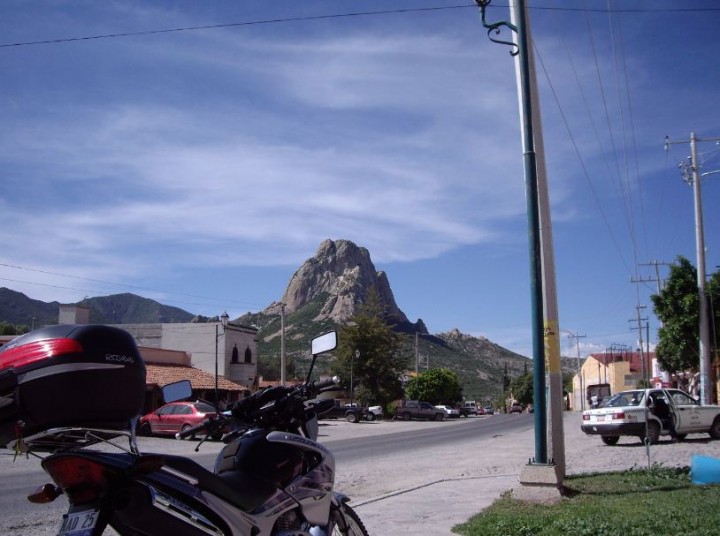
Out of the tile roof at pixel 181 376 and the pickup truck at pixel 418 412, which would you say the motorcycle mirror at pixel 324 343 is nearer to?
the tile roof at pixel 181 376

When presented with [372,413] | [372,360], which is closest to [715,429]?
[372,413]

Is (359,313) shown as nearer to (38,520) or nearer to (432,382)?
(432,382)

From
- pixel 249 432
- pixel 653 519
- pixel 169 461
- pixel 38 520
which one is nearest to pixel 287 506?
pixel 249 432

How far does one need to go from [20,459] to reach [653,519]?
53.8 feet

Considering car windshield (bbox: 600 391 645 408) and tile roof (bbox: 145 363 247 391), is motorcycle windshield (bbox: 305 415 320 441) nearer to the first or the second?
car windshield (bbox: 600 391 645 408)

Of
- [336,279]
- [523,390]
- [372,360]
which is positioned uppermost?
[336,279]

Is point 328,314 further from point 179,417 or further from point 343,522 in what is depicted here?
point 343,522

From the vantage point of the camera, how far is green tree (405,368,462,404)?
77.4 meters

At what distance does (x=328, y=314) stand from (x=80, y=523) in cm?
10549

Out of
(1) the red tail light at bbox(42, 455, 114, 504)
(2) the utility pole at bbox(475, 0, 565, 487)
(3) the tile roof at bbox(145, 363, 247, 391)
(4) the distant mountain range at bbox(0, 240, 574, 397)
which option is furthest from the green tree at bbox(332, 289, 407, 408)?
(1) the red tail light at bbox(42, 455, 114, 504)

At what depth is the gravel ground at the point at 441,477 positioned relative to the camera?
341 inches

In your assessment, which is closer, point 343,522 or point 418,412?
point 343,522

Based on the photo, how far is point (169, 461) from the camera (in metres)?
3.36

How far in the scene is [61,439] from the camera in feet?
10.5
